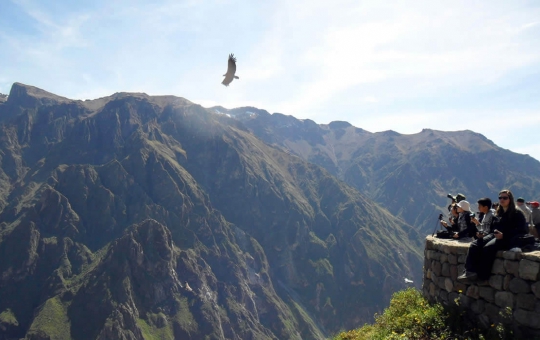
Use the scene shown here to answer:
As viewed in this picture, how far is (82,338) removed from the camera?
189750mm

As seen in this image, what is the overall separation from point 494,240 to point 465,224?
356 centimetres

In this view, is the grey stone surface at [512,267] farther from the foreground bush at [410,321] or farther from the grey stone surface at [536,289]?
the foreground bush at [410,321]

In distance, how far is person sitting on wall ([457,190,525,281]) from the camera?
11508mm

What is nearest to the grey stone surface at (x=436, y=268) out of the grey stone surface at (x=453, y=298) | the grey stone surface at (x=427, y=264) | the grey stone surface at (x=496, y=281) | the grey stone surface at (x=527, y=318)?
the grey stone surface at (x=427, y=264)

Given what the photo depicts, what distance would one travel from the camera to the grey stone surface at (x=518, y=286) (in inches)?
420

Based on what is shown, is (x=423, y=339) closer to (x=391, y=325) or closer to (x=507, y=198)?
(x=391, y=325)

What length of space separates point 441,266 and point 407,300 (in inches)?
109

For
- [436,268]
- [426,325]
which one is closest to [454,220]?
[436,268]

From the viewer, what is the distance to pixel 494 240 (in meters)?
11.6

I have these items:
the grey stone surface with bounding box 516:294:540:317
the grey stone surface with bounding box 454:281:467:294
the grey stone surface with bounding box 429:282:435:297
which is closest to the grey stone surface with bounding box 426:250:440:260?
the grey stone surface with bounding box 429:282:435:297

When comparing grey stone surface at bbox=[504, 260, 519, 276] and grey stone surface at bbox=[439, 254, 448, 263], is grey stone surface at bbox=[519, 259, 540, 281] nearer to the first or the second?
grey stone surface at bbox=[504, 260, 519, 276]

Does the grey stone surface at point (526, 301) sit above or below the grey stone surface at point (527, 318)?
above

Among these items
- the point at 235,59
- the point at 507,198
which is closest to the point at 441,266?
the point at 507,198

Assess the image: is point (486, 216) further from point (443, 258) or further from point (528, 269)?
point (528, 269)
